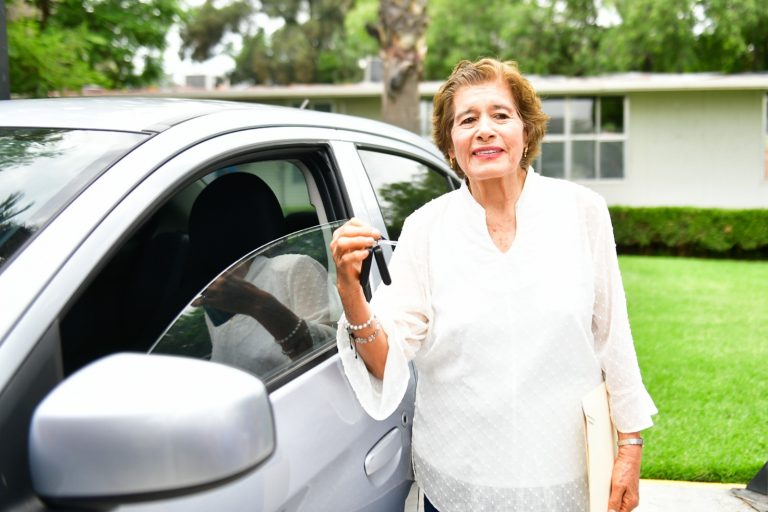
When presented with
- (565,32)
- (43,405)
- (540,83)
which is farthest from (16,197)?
(565,32)

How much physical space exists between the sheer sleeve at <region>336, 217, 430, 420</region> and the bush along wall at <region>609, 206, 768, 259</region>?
15.6 m

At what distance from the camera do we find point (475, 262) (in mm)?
1867

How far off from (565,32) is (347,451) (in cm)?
3137

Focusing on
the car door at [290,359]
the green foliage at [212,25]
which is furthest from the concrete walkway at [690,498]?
the green foliage at [212,25]

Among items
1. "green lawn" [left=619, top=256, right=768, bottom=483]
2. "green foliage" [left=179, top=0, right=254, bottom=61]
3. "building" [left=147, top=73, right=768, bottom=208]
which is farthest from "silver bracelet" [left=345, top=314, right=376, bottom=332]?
"green foliage" [left=179, top=0, right=254, bottom=61]

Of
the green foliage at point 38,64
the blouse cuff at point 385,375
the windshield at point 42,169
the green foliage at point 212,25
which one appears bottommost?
the blouse cuff at point 385,375

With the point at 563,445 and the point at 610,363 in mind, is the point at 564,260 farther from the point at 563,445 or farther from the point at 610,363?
Result: the point at 563,445

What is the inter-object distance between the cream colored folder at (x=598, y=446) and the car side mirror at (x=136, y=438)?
103 centimetres

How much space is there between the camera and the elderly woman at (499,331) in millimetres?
1822

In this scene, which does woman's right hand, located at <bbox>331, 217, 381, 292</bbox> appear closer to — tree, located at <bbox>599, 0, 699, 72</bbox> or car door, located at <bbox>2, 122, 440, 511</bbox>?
car door, located at <bbox>2, 122, 440, 511</bbox>

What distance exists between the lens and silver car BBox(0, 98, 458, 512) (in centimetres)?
105

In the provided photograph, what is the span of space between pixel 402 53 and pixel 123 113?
917 cm

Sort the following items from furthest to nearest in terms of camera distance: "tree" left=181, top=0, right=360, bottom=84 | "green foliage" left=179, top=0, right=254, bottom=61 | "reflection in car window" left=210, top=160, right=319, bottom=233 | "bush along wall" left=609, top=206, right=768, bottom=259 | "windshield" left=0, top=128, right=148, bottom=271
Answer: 1. "green foliage" left=179, top=0, right=254, bottom=61
2. "tree" left=181, top=0, right=360, bottom=84
3. "bush along wall" left=609, top=206, right=768, bottom=259
4. "reflection in car window" left=210, top=160, right=319, bottom=233
5. "windshield" left=0, top=128, right=148, bottom=271

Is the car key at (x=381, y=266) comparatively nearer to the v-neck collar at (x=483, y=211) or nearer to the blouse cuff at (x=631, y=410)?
the v-neck collar at (x=483, y=211)
